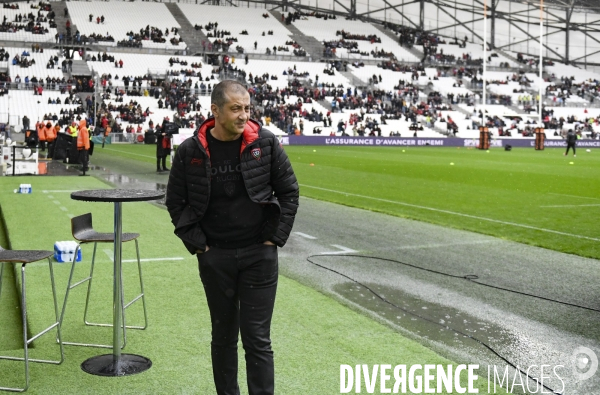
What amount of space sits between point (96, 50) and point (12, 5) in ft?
40.5

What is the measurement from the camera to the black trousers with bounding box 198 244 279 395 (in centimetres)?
417

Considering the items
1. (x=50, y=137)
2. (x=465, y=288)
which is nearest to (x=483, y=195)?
(x=465, y=288)

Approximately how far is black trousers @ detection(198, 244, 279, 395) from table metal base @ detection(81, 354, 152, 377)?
1217 millimetres

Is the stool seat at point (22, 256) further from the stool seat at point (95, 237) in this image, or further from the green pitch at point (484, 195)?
the green pitch at point (484, 195)

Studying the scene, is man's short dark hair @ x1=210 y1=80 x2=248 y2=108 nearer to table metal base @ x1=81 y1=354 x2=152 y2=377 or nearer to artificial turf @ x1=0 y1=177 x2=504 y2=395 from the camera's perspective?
artificial turf @ x1=0 y1=177 x2=504 y2=395

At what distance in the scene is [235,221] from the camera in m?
4.20

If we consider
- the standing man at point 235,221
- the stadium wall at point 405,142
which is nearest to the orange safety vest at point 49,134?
the stadium wall at point 405,142

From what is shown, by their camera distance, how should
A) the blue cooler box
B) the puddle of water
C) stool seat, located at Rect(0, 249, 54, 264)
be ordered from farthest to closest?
1. the blue cooler box
2. the puddle of water
3. stool seat, located at Rect(0, 249, 54, 264)

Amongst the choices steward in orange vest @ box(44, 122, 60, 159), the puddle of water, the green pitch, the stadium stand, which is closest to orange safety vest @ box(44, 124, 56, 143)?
steward in orange vest @ box(44, 122, 60, 159)

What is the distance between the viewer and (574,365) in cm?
557

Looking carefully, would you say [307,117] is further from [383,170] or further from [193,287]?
[193,287]

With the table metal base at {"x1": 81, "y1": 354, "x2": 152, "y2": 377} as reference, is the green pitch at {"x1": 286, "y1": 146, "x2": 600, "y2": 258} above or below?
above

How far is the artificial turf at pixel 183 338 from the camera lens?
504 cm

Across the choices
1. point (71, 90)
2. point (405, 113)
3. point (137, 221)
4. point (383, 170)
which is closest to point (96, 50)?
point (71, 90)
